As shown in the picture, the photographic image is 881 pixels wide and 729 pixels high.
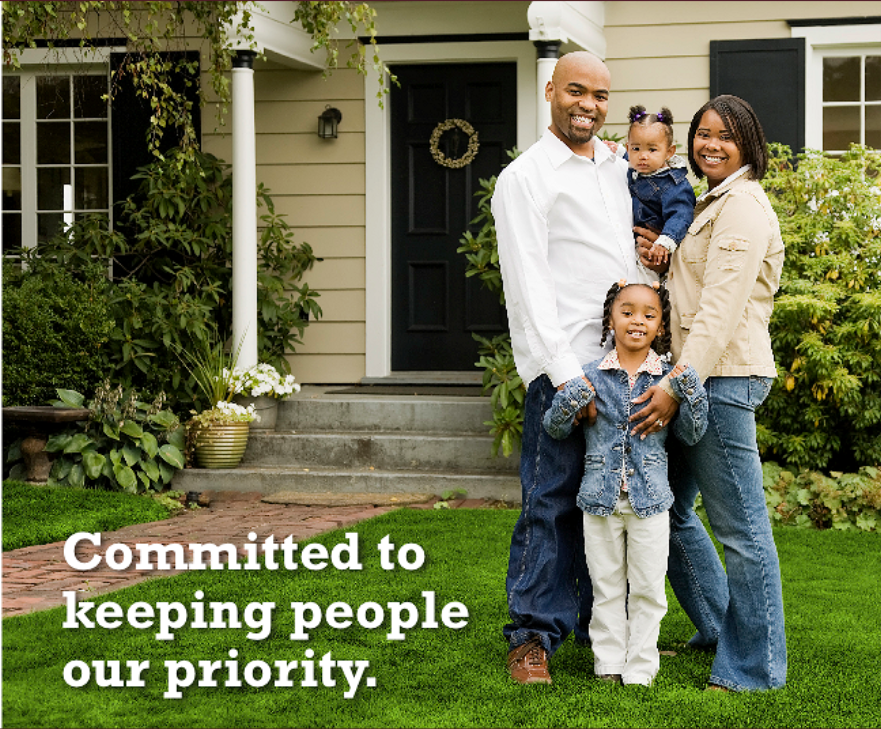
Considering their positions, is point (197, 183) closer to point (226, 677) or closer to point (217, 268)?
point (217, 268)

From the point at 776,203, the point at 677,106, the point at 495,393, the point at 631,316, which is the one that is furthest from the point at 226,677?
the point at 677,106

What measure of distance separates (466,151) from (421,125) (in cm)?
39

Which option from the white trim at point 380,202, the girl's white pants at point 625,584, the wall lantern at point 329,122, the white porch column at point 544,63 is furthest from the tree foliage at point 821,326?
the girl's white pants at point 625,584

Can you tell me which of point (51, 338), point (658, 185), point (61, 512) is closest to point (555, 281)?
point (658, 185)

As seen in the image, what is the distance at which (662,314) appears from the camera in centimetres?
312

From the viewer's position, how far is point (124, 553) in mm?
5004

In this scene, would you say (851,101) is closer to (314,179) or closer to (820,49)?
(820,49)

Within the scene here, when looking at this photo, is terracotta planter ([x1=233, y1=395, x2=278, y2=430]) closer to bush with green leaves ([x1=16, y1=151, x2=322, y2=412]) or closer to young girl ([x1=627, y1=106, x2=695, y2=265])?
bush with green leaves ([x1=16, y1=151, x2=322, y2=412])

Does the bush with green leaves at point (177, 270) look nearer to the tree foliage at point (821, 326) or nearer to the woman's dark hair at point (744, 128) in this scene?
the tree foliage at point (821, 326)

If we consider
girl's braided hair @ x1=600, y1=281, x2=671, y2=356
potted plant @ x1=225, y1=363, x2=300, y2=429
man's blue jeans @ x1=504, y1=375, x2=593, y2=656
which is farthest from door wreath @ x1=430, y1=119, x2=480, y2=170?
man's blue jeans @ x1=504, y1=375, x2=593, y2=656

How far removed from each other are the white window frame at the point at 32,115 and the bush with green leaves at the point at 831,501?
16.7 ft

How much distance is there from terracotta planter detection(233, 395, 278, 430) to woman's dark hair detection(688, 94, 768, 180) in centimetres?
456

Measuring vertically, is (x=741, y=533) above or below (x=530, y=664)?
above

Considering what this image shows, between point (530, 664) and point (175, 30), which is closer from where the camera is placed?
point (530, 664)
